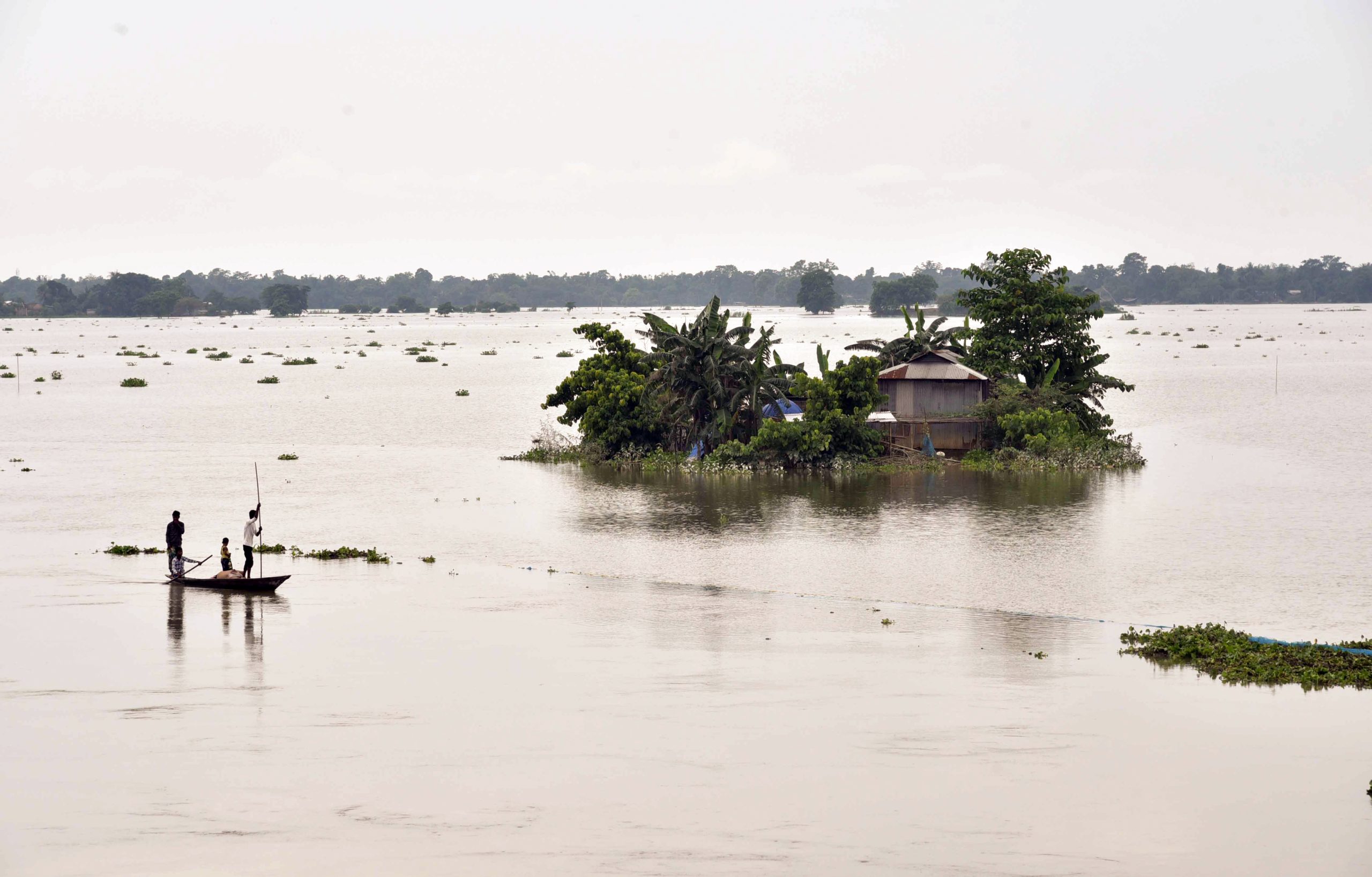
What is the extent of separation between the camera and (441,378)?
106562 millimetres

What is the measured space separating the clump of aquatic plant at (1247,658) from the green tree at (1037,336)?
91.7ft

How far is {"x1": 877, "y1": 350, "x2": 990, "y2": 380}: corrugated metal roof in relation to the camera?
158 ft

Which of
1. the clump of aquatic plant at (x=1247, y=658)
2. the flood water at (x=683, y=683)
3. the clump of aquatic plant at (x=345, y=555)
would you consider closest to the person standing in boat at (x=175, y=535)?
the flood water at (x=683, y=683)

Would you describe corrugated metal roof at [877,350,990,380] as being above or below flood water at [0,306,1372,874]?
above

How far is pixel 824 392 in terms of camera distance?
46062mm

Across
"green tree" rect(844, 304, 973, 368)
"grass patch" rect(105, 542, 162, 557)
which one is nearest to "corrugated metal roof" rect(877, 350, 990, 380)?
"green tree" rect(844, 304, 973, 368)

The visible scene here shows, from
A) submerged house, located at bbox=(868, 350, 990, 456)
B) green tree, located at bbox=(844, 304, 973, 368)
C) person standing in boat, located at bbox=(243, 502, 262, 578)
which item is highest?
green tree, located at bbox=(844, 304, 973, 368)

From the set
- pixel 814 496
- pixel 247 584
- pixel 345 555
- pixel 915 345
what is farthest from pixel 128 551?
pixel 915 345

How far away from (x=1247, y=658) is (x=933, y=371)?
28.2 m

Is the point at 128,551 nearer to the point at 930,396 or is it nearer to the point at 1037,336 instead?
the point at 930,396

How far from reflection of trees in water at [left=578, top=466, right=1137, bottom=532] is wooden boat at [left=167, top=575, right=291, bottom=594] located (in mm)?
11347

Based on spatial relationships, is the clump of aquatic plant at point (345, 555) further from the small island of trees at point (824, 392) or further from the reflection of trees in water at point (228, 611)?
the small island of trees at point (824, 392)

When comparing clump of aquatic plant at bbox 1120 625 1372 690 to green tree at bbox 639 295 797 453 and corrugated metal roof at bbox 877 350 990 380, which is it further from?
corrugated metal roof at bbox 877 350 990 380

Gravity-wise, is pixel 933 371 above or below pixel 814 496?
above
